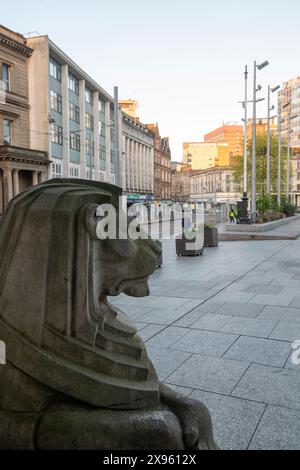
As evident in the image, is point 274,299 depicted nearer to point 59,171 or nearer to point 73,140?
point 59,171

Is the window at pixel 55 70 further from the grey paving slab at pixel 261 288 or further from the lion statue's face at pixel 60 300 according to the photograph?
the lion statue's face at pixel 60 300

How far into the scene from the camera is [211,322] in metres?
6.41

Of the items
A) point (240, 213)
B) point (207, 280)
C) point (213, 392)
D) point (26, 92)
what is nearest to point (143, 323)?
point (213, 392)

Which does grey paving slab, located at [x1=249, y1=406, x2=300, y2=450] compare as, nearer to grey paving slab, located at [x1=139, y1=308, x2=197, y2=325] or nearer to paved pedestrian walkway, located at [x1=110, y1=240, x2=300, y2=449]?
paved pedestrian walkway, located at [x1=110, y1=240, x2=300, y2=449]

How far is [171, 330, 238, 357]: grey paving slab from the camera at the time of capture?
520cm

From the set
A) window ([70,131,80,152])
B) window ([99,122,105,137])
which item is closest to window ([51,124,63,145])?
window ([70,131,80,152])

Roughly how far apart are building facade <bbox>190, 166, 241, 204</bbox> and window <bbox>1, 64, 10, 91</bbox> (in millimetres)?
72133

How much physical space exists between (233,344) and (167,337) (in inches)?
35.0

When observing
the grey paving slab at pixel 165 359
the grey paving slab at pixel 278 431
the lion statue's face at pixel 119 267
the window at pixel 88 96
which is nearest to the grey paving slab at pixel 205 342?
the grey paving slab at pixel 165 359

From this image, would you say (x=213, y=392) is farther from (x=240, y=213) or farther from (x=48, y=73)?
(x=48, y=73)

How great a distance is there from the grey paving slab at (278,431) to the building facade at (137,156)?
65.2 meters

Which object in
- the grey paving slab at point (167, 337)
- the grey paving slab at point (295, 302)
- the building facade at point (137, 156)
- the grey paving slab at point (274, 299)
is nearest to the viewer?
the grey paving slab at point (167, 337)

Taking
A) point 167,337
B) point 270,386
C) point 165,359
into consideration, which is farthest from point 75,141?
point 270,386

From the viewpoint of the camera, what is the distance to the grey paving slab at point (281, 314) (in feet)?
21.6
